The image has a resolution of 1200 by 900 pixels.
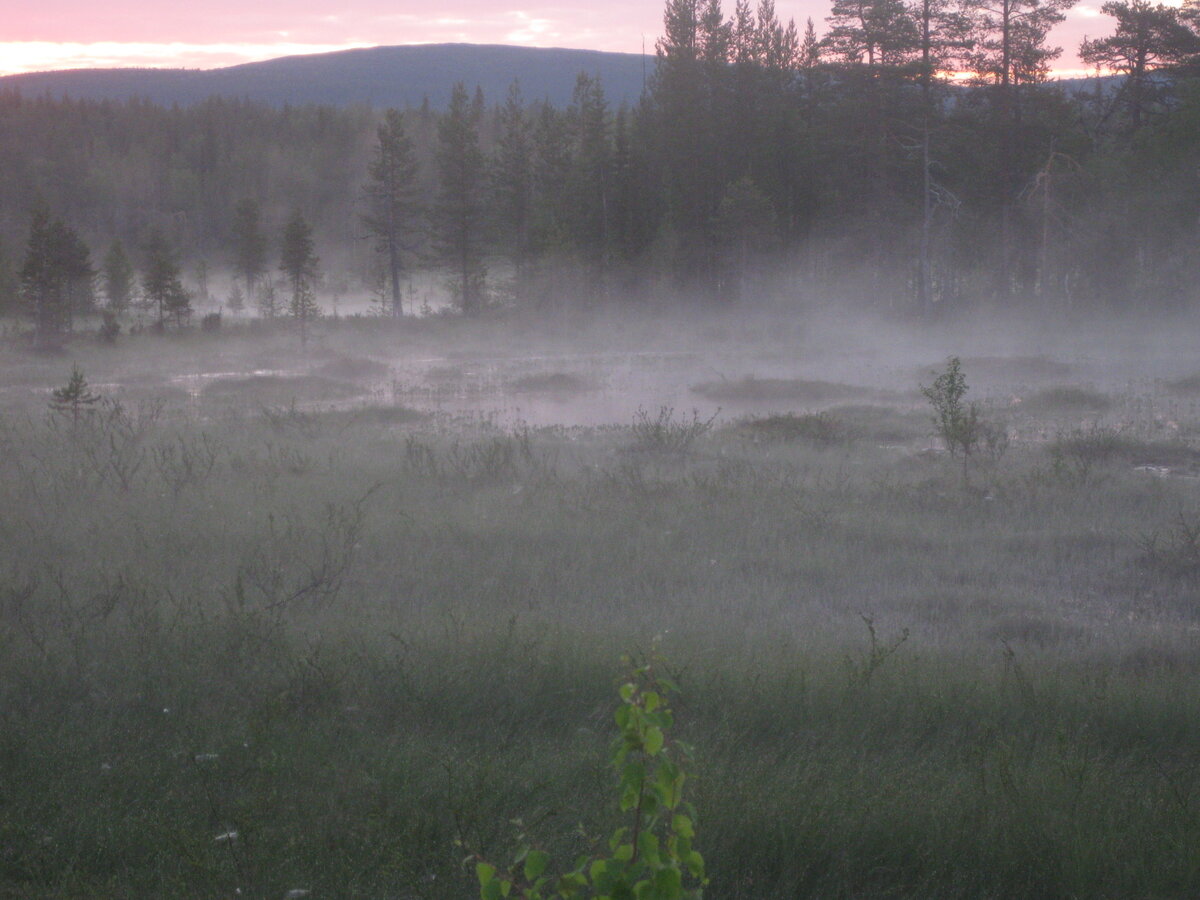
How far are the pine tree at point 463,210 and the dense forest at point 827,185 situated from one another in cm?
16

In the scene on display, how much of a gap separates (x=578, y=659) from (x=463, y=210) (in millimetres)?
48319

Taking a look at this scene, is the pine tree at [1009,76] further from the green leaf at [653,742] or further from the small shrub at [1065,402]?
the green leaf at [653,742]

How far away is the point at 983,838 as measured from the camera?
376cm

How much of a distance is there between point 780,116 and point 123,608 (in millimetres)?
46923

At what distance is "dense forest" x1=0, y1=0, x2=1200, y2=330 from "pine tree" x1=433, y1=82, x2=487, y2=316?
16 cm

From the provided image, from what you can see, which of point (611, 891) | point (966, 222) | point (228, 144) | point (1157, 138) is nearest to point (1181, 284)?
point (1157, 138)

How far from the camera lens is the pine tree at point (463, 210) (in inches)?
2019

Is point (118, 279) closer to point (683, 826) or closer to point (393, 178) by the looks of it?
point (393, 178)

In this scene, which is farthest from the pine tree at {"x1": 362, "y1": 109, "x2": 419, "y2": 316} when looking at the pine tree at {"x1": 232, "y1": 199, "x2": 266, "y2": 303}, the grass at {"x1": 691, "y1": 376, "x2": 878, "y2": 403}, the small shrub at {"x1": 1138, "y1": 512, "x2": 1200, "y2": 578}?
the small shrub at {"x1": 1138, "y1": 512, "x2": 1200, "y2": 578}

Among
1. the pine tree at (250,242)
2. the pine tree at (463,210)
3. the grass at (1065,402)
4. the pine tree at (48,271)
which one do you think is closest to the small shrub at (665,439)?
the grass at (1065,402)

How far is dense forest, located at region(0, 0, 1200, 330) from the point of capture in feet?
122

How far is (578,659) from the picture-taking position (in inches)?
218

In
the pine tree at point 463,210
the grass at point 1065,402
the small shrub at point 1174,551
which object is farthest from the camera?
the pine tree at point 463,210

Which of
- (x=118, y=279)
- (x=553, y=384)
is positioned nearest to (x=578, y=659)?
(x=553, y=384)
